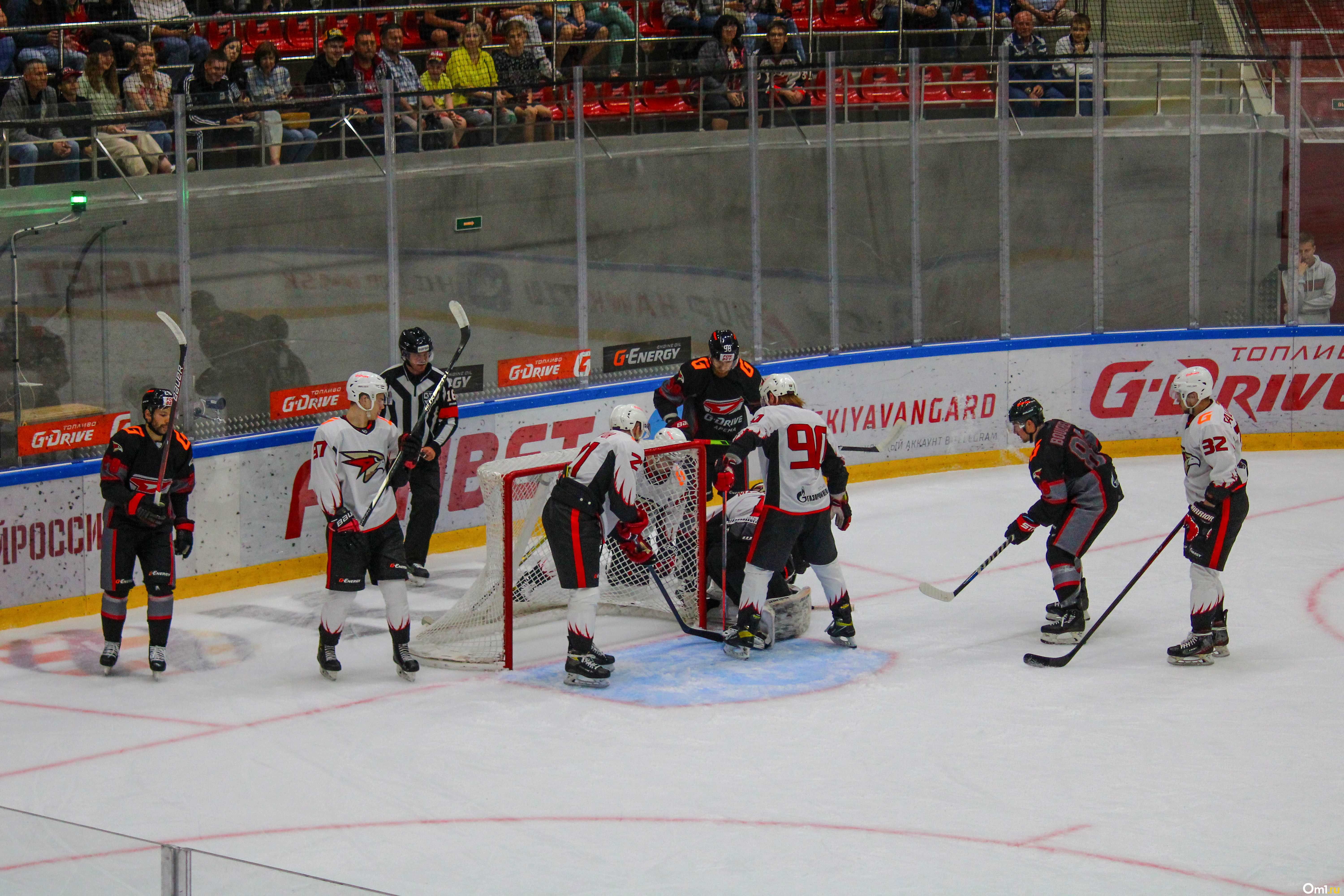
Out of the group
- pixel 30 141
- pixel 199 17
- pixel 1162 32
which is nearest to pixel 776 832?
pixel 30 141

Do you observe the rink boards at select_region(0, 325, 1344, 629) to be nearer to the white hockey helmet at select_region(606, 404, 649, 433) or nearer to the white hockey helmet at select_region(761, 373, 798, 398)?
the white hockey helmet at select_region(606, 404, 649, 433)

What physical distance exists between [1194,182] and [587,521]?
6.63 m

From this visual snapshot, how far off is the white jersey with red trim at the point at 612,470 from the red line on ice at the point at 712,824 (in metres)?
1.62

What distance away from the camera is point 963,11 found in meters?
12.9

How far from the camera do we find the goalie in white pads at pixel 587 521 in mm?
6270

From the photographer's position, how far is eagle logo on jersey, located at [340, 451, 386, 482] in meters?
6.36

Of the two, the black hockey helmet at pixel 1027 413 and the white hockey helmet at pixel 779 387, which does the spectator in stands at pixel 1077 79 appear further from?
the white hockey helmet at pixel 779 387

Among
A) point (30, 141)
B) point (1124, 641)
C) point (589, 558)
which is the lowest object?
point (1124, 641)

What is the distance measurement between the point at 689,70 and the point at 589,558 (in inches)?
187

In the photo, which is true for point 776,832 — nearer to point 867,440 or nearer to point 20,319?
point 20,319

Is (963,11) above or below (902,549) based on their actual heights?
above

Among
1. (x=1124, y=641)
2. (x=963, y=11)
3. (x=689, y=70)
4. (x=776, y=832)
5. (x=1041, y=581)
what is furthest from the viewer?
(x=963, y=11)

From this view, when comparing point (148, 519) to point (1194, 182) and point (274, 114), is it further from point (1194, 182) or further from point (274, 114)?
point (1194, 182)

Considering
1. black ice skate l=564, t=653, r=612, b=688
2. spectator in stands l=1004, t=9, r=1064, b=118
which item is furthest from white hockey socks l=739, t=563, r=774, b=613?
spectator in stands l=1004, t=9, r=1064, b=118
